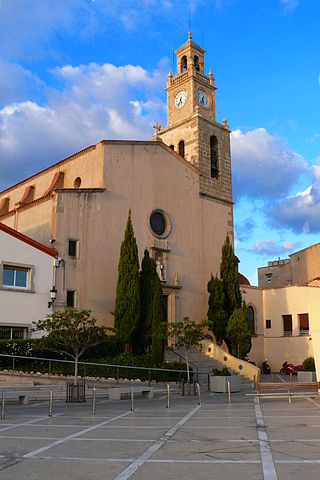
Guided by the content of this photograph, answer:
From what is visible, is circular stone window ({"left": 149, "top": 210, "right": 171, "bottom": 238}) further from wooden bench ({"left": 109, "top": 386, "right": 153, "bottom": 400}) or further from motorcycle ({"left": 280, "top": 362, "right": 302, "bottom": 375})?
wooden bench ({"left": 109, "top": 386, "right": 153, "bottom": 400})

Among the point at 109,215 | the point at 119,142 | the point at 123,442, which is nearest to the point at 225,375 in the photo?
the point at 109,215

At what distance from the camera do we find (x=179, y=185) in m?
35.0

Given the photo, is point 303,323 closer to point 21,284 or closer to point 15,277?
point 21,284

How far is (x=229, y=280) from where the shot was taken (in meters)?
33.0

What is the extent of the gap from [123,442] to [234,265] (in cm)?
2457

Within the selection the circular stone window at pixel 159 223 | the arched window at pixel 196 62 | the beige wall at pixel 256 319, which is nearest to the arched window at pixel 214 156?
the arched window at pixel 196 62

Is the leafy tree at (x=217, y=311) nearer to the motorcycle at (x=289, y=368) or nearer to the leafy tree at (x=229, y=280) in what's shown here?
the leafy tree at (x=229, y=280)

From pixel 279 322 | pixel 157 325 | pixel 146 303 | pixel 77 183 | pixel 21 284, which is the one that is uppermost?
pixel 77 183

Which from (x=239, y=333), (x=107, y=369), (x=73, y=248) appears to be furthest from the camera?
(x=239, y=333)

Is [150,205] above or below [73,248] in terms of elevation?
above

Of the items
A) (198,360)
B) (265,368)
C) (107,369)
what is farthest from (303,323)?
(107,369)

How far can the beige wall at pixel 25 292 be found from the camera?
78.1ft

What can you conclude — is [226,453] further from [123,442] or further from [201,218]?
[201,218]

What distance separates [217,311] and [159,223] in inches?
271
